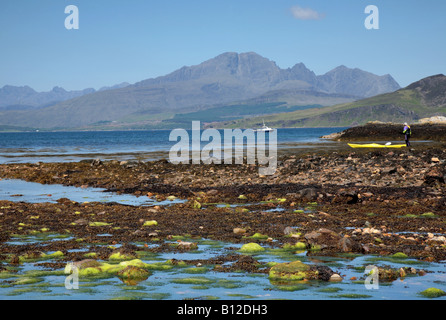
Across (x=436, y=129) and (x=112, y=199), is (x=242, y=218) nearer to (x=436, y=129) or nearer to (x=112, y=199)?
(x=112, y=199)

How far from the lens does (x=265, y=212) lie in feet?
74.7

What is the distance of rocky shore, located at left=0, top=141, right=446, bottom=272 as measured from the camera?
15852 mm

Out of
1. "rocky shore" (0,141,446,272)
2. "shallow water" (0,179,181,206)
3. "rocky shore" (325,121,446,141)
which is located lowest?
"shallow water" (0,179,181,206)

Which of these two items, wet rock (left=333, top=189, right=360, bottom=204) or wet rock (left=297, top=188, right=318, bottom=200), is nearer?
wet rock (left=333, top=189, right=360, bottom=204)

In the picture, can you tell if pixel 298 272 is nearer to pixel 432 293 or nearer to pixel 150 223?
pixel 432 293

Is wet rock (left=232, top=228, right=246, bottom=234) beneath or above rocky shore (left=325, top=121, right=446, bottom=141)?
beneath

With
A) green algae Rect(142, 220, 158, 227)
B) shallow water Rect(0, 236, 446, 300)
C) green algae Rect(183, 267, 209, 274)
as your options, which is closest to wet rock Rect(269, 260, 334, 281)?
shallow water Rect(0, 236, 446, 300)

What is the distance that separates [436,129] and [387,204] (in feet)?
264

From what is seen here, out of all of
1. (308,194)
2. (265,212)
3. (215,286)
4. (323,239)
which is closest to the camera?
(215,286)

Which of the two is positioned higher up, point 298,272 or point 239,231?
point 298,272

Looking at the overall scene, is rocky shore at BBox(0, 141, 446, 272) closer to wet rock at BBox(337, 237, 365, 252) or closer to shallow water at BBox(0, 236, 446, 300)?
wet rock at BBox(337, 237, 365, 252)

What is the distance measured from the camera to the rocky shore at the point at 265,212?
1585 centimetres

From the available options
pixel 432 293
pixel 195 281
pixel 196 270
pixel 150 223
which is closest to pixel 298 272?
pixel 195 281
